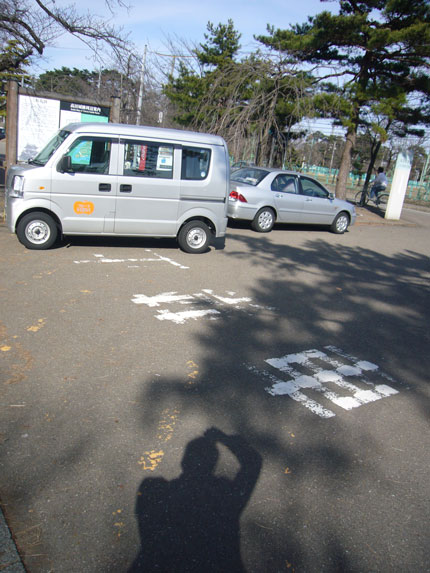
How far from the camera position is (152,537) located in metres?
2.48

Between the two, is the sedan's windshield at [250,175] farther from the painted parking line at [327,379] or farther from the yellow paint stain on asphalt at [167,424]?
the yellow paint stain on asphalt at [167,424]

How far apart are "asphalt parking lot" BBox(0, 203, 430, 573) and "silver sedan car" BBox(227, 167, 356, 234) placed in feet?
16.9

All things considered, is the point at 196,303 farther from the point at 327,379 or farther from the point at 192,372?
the point at 327,379

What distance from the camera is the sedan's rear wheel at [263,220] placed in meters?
12.3

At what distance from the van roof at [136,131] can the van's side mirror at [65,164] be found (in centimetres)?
53

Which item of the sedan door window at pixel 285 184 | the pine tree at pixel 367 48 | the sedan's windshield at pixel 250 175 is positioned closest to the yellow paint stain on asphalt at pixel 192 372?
the sedan's windshield at pixel 250 175

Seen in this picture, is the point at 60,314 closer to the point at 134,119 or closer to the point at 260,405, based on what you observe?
the point at 260,405

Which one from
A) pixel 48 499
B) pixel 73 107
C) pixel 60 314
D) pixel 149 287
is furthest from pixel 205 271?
pixel 73 107

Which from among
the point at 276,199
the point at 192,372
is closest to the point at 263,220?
the point at 276,199

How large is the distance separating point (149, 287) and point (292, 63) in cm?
1428

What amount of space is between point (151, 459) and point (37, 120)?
36.6ft

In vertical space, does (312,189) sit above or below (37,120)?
below

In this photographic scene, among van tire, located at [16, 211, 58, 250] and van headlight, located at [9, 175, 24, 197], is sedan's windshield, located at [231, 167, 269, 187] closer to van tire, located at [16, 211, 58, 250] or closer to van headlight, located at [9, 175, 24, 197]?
van tire, located at [16, 211, 58, 250]

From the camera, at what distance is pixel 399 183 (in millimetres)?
19484
